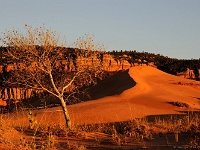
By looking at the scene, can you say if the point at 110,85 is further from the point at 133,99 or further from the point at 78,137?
the point at 78,137

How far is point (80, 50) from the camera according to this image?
1522cm

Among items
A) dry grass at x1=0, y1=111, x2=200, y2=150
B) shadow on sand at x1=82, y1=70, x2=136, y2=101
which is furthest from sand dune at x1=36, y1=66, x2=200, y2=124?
dry grass at x1=0, y1=111, x2=200, y2=150

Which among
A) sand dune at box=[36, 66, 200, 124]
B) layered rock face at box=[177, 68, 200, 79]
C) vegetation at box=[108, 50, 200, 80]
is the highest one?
vegetation at box=[108, 50, 200, 80]

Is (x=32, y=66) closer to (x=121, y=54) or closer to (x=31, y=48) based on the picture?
(x=31, y=48)

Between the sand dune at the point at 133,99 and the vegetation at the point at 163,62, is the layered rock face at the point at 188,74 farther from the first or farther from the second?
the sand dune at the point at 133,99

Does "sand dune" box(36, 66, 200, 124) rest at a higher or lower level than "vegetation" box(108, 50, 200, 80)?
lower

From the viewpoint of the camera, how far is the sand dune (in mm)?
22781

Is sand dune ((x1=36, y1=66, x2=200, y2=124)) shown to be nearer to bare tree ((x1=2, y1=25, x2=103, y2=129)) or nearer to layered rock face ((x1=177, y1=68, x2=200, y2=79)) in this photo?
bare tree ((x1=2, y1=25, x2=103, y2=129))

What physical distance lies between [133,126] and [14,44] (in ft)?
18.1

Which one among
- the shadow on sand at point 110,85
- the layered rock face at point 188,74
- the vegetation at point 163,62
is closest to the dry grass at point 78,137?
the shadow on sand at point 110,85

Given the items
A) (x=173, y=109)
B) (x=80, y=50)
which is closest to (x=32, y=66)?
(x=80, y=50)

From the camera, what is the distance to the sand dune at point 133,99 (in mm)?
22781

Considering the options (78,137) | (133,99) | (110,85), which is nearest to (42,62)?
(78,137)

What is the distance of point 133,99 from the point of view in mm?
29766
